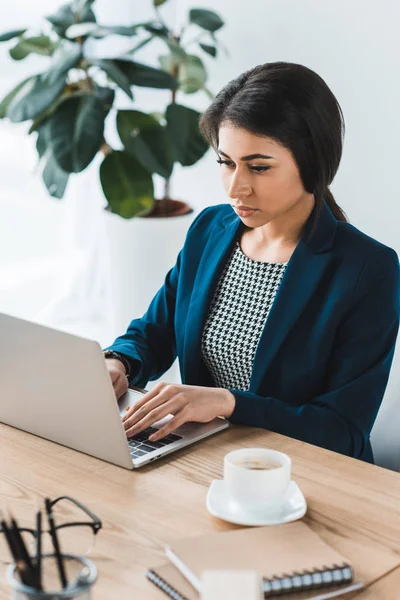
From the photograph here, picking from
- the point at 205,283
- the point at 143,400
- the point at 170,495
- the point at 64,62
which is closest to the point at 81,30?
the point at 64,62

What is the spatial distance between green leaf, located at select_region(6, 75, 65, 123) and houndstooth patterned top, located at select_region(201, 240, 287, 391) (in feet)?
4.83

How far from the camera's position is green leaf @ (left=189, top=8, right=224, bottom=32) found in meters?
3.15

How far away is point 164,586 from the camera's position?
1046mm

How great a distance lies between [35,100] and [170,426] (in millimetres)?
1975

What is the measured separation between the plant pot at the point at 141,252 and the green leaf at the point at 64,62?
1.86 feet

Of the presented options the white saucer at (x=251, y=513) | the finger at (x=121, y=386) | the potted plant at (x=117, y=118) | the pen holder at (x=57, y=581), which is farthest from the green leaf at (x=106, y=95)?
the pen holder at (x=57, y=581)

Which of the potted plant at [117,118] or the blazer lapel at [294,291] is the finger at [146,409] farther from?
the potted plant at [117,118]

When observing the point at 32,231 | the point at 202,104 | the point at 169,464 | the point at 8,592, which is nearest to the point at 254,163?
the point at 169,464

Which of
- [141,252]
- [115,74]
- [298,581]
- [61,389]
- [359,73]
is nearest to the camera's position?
[298,581]

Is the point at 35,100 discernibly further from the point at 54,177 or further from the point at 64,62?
the point at 54,177

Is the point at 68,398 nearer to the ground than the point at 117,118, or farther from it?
nearer to the ground

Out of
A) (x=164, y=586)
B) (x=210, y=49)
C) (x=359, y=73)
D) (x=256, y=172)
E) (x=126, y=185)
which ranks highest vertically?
(x=210, y=49)

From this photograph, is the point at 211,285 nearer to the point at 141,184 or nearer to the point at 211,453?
the point at 211,453

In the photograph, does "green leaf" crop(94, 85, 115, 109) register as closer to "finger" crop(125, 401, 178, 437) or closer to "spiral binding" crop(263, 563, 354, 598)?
"finger" crop(125, 401, 178, 437)
